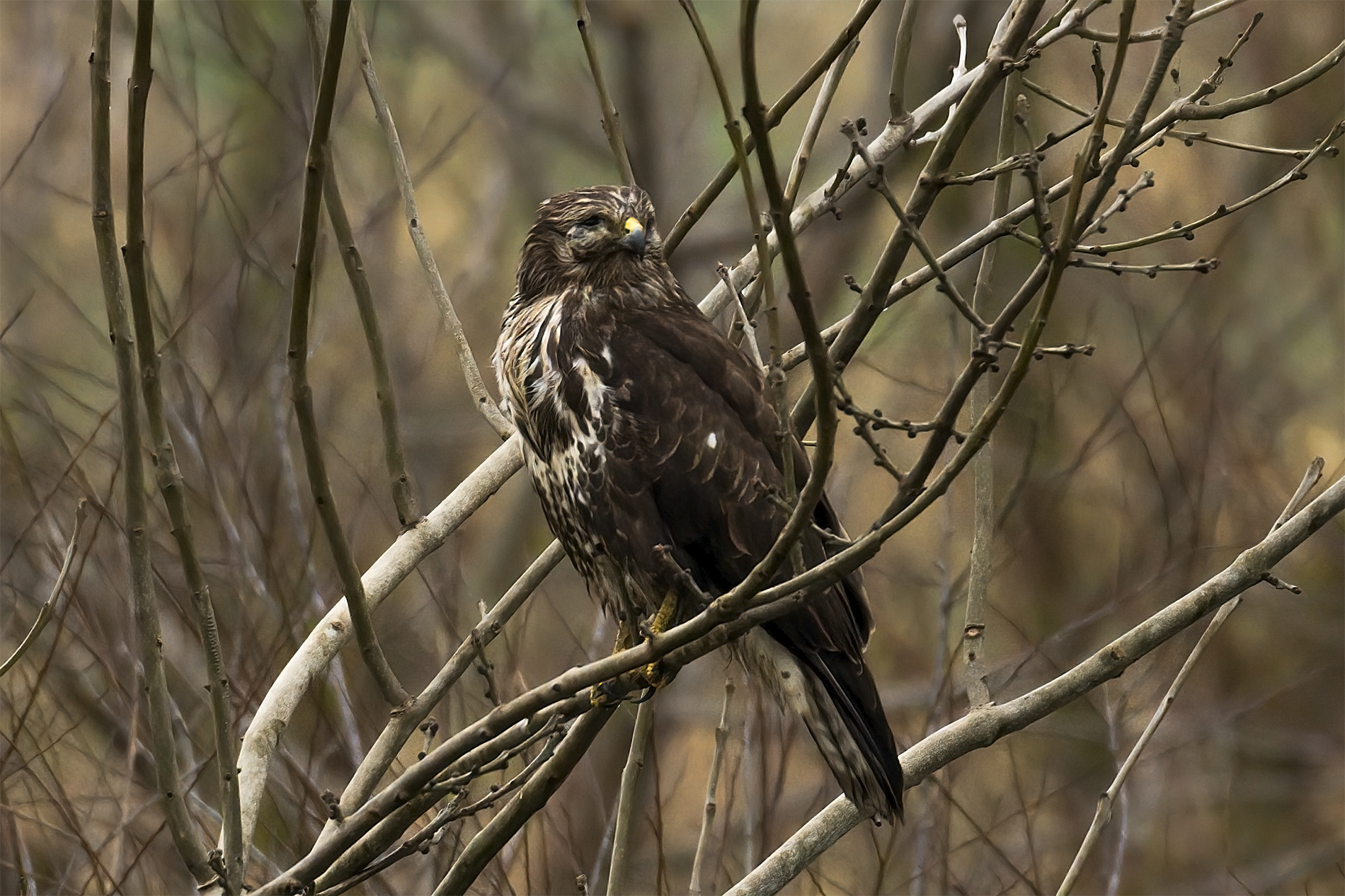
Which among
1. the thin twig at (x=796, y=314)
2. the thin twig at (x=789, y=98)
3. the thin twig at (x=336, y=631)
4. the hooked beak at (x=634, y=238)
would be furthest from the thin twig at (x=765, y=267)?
the thin twig at (x=336, y=631)

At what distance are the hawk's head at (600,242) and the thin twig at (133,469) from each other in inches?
52.5

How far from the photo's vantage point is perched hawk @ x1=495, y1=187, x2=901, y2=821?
124 inches

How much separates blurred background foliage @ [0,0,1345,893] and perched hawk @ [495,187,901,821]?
46cm

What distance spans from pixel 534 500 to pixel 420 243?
4.61 m

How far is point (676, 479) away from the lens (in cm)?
316

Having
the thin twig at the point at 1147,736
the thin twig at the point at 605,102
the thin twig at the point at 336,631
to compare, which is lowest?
the thin twig at the point at 1147,736

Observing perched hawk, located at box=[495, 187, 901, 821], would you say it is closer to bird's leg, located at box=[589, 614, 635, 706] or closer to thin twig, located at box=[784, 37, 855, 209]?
bird's leg, located at box=[589, 614, 635, 706]

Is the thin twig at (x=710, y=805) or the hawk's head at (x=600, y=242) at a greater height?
the hawk's head at (x=600, y=242)

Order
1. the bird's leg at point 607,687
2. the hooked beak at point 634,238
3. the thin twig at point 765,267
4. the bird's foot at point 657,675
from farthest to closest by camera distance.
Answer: the hooked beak at point 634,238, the bird's foot at point 657,675, the bird's leg at point 607,687, the thin twig at point 765,267

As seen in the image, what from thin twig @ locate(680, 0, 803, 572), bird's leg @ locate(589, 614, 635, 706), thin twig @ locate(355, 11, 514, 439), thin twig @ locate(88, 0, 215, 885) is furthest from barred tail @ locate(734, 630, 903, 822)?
thin twig @ locate(88, 0, 215, 885)

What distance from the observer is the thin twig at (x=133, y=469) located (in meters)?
2.17

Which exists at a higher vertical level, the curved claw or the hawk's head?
the hawk's head

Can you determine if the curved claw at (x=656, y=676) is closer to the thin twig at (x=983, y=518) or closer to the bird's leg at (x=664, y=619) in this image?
the bird's leg at (x=664, y=619)

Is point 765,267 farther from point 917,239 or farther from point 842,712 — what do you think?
point 842,712
